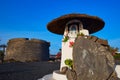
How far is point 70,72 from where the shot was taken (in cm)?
739

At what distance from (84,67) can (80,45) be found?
1079 mm

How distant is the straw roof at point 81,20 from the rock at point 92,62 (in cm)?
227

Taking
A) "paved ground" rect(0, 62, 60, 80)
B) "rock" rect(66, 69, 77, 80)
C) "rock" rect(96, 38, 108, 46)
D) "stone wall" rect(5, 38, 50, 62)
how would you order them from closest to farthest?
"rock" rect(66, 69, 77, 80) < "rock" rect(96, 38, 108, 46) < "paved ground" rect(0, 62, 60, 80) < "stone wall" rect(5, 38, 50, 62)

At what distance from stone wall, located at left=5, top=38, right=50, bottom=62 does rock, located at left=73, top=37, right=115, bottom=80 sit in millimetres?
32178

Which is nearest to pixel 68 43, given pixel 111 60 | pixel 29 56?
pixel 111 60

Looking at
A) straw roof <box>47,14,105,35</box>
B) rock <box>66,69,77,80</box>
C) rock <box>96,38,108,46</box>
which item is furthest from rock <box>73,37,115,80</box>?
straw roof <box>47,14,105,35</box>

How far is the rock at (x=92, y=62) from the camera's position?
→ 6.59 meters

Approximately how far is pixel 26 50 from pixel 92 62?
109 ft

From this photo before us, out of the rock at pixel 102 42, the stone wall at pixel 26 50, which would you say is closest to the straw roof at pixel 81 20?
Answer: the rock at pixel 102 42

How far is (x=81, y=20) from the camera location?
9656 millimetres

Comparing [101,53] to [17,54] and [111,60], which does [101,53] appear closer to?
[111,60]

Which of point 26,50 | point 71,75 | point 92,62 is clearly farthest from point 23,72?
point 26,50

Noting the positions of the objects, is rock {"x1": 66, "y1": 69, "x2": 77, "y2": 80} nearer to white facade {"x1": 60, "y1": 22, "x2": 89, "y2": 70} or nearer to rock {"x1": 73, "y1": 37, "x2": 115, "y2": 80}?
rock {"x1": 73, "y1": 37, "x2": 115, "y2": 80}

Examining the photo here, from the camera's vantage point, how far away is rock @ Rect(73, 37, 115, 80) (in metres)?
6.59
